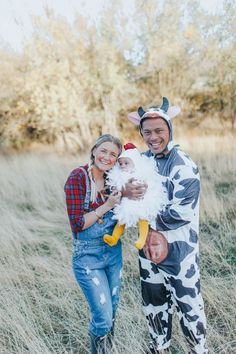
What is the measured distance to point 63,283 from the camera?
134 inches

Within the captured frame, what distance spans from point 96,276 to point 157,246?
16.4 inches

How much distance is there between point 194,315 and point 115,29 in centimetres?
1193

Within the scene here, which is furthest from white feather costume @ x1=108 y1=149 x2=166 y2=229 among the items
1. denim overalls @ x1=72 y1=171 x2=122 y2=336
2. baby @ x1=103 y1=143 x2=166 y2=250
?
denim overalls @ x1=72 y1=171 x2=122 y2=336

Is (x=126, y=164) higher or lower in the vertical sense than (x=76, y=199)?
higher

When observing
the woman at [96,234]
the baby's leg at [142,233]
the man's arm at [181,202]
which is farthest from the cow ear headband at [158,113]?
the baby's leg at [142,233]

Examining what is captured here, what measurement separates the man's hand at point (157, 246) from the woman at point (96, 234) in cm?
27

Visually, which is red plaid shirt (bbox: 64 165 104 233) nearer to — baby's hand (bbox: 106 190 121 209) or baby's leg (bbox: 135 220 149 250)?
baby's hand (bbox: 106 190 121 209)

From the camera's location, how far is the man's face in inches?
77.3

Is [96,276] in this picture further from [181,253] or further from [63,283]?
[63,283]

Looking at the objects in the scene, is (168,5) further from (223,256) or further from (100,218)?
(100,218)

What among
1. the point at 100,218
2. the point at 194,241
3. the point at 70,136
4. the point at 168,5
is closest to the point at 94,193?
the point at 100,218

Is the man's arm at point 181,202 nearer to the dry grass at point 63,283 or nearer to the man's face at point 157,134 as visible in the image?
the man's face at point 157,134

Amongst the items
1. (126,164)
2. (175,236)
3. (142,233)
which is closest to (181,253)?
(175,236)

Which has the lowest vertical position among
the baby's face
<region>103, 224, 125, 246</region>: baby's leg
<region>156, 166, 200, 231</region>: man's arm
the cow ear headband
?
<region>103, 224, 125, 246</region>: baby's leg
